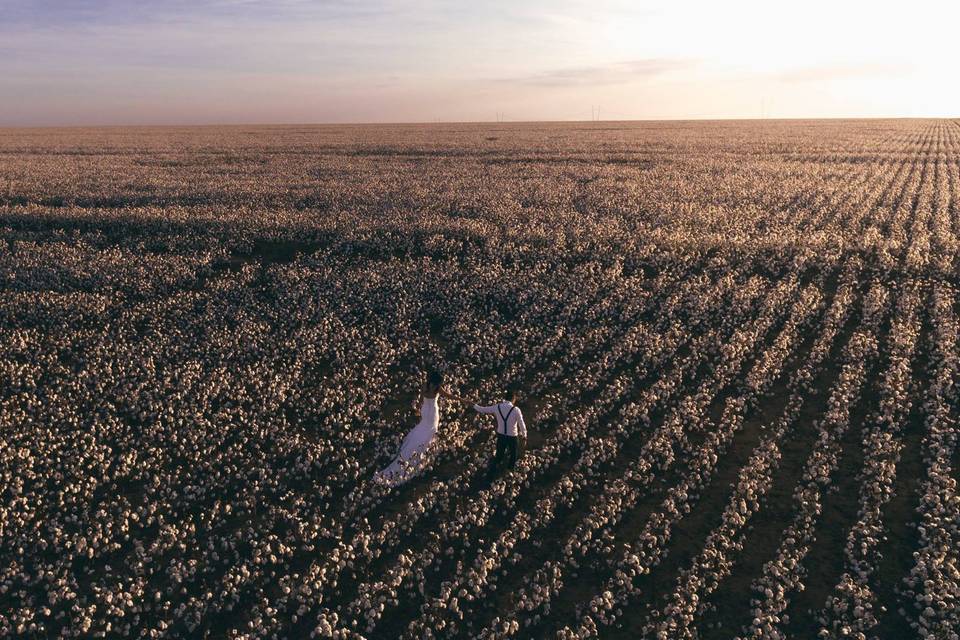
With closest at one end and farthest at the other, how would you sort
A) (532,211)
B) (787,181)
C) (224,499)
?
(224,499) → (532,211) → (787,181)

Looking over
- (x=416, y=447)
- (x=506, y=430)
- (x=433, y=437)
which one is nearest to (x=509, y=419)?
(x=506, y=430)

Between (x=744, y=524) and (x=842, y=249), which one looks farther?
(x=842, y=249)

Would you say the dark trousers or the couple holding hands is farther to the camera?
the dark trousers

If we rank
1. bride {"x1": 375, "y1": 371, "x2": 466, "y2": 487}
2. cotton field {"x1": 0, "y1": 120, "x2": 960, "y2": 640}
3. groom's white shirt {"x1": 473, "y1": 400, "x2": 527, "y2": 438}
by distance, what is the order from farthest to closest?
bride {"x1": 375, "y1": 371, "x2": 466, "y2": 487}
groom's white shirt {"x1": 473, "y1": 400, "x2": 527, "y2": 438}
cotton field {"x1": 0, "y1": 120, "x2": 960, "y2": 640}

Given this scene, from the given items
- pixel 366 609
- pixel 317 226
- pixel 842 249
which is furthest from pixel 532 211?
pixel 366 609

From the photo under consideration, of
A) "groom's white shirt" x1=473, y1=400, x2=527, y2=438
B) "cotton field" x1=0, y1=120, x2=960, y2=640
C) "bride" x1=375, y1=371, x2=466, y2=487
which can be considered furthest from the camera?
"bride" x1=375, y1=371, x2=466, y2=487

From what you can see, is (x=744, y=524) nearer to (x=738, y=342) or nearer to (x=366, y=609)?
(x=366, y=609)

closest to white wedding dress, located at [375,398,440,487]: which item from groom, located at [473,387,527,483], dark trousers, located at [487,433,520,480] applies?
groom, located at [473,387,527,483]

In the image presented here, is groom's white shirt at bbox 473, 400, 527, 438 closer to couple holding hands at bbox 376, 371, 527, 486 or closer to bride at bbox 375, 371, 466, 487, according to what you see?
couple holding hands at bbox 376, 371, 527, 486

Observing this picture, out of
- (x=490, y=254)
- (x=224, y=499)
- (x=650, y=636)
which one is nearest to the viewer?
(x=650, y=636)
